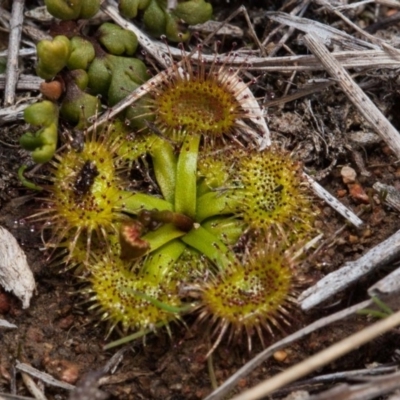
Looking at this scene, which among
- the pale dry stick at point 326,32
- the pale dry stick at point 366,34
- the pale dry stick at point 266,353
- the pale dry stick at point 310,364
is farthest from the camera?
the pale dry stick at point 326,32

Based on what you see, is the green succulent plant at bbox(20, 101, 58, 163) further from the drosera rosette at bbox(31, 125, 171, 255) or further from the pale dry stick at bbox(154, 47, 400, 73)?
the pale dry stick at bbox(154, 47, 400, 73)

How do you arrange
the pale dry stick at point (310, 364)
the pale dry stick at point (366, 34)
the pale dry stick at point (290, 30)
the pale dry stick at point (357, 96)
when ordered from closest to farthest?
1. the pale dry stick at point (310, 364)
2. the pale dry stick at point (357, 96)
3. the pale dry stick at point (366, 34)
4. the pale dry stick at point (290, 30)

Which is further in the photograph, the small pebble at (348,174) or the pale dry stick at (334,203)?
the small pebble at (348,174)

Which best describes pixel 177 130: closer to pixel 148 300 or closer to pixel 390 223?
pixel 148 300

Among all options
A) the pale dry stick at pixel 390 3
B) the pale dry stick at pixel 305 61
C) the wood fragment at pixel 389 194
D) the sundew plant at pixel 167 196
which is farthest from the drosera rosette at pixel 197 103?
the pale dry stick at pixel 390 3

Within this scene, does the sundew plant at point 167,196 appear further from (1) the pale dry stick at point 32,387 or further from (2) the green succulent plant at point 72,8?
(1) the pale dry stick at point 32,387

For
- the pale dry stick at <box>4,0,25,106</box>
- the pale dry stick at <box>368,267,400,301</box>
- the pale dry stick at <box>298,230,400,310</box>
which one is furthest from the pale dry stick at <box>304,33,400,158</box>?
the pale dry stick at <box>4,0,25,106</box>
